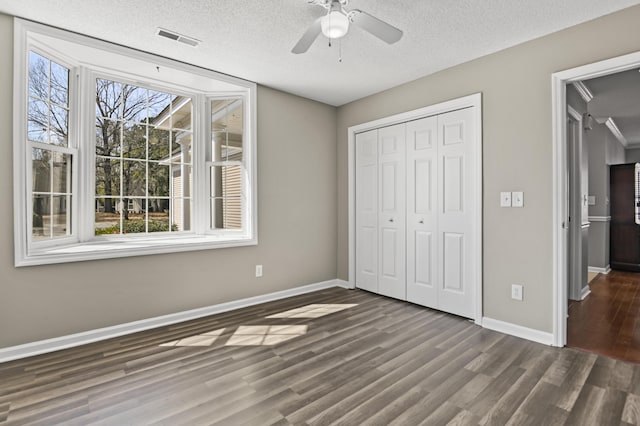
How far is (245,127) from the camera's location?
156 inches

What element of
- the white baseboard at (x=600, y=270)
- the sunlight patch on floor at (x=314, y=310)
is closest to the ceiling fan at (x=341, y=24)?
the sunlight patch on floor at (x=314, y=310)

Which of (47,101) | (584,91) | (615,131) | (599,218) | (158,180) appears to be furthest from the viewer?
(615,131)

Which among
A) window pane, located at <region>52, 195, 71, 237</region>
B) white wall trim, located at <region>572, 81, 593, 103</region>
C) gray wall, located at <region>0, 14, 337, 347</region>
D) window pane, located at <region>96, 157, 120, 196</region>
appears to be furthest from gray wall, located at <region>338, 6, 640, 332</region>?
window pane, located at <region>52, 195, 71, 237</region>

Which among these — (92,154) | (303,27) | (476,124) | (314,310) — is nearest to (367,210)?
(314,310)

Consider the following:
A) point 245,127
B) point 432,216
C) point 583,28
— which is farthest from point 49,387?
point 583,28

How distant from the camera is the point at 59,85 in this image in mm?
2963

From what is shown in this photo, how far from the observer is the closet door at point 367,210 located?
4.34 metres

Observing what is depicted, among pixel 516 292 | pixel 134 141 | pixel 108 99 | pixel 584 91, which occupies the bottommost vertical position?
pixel 516 292

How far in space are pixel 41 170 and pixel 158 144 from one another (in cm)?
108

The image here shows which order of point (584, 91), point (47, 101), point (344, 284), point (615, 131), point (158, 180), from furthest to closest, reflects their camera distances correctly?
point (615, 131), point (344, 284), point (584, 91), point (158, 180), point (47, 101)

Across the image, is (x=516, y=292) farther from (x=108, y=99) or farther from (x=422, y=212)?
(x=108, y=99)

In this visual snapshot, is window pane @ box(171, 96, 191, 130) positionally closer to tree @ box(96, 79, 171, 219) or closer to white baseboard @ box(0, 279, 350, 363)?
tree @ box(96, 79, 171, 219)

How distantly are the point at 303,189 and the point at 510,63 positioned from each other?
8.51 ft

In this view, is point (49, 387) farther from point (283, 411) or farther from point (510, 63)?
point (510, 63)
